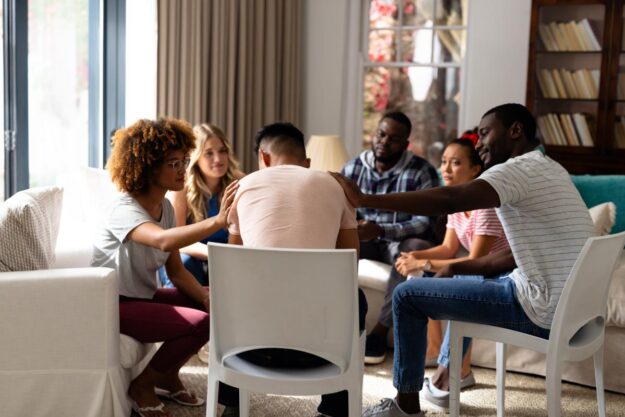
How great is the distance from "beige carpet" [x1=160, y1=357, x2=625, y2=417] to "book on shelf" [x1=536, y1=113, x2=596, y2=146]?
2.12 metres

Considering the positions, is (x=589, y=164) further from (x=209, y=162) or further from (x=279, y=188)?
(x=279, y=188)

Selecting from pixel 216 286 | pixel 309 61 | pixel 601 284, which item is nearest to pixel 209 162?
pixel 216 286

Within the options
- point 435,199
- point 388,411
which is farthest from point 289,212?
point 388,411

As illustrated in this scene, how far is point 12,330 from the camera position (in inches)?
101

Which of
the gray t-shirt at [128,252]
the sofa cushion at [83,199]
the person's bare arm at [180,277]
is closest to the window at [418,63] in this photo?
the sofa cushion at [83,199]

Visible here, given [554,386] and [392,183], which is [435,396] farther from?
[392,183]

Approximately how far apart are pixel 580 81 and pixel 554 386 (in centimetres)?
316

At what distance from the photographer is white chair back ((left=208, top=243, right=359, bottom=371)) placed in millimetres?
2045

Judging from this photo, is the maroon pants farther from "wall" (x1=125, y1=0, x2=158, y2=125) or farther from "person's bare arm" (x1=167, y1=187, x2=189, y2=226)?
"wall" (x1=125, y1=0, x2=158, y2=125)

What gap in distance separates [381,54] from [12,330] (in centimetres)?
382

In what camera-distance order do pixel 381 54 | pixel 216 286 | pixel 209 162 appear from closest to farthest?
pixel 216 286 → pixel 209 162 → pixel 381 54

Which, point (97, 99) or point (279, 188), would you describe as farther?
point (97, 99)

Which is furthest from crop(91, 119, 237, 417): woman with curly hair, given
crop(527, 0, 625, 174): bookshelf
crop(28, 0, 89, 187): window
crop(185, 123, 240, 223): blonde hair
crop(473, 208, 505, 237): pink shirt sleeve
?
crop(527, 0, 625, 174): bookshelf

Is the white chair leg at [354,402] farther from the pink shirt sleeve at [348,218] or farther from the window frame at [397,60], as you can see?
the window frame at [397,60]
